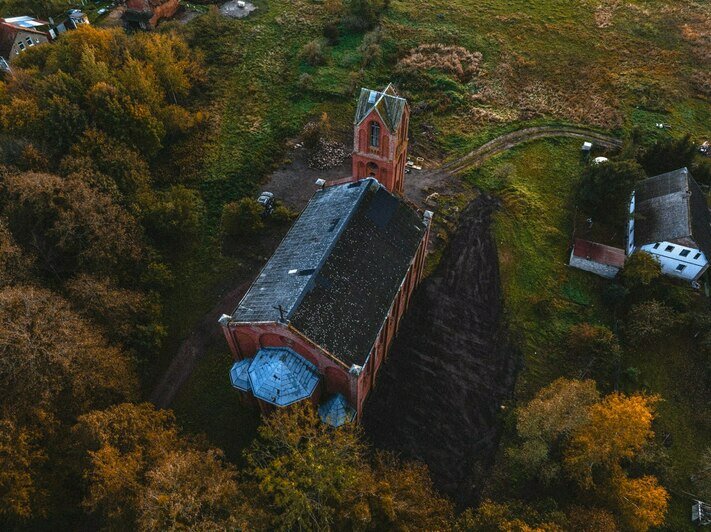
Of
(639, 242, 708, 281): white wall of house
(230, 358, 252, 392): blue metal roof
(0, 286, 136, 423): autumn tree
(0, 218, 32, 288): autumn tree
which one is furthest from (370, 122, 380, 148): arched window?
(639, 242, 708, 281): white wall of house

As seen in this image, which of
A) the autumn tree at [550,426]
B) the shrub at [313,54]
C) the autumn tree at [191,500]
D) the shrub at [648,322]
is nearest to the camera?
the autumn tree at [191,500]

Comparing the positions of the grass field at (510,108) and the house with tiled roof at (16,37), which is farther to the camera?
the house with tiled roof at (16,37)

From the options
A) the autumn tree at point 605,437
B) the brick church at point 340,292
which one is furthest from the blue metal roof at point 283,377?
the autumn tree at point 605,437

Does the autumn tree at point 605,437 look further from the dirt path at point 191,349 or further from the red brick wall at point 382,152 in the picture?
the dirt path at point 191,349

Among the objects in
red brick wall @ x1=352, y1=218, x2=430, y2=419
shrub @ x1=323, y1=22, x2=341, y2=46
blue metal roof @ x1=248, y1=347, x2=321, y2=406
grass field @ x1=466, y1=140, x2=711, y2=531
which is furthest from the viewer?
shrub @ x1=323, y1=22, x2=341, y2=46

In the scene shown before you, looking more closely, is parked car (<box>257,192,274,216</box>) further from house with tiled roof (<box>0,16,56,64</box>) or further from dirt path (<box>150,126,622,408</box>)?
house with tiled roof (<box>0,16,56,64</box>)

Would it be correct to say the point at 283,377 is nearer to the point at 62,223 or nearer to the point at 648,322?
the point at 62,223

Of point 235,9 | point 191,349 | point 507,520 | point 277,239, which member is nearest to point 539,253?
point 277,239
